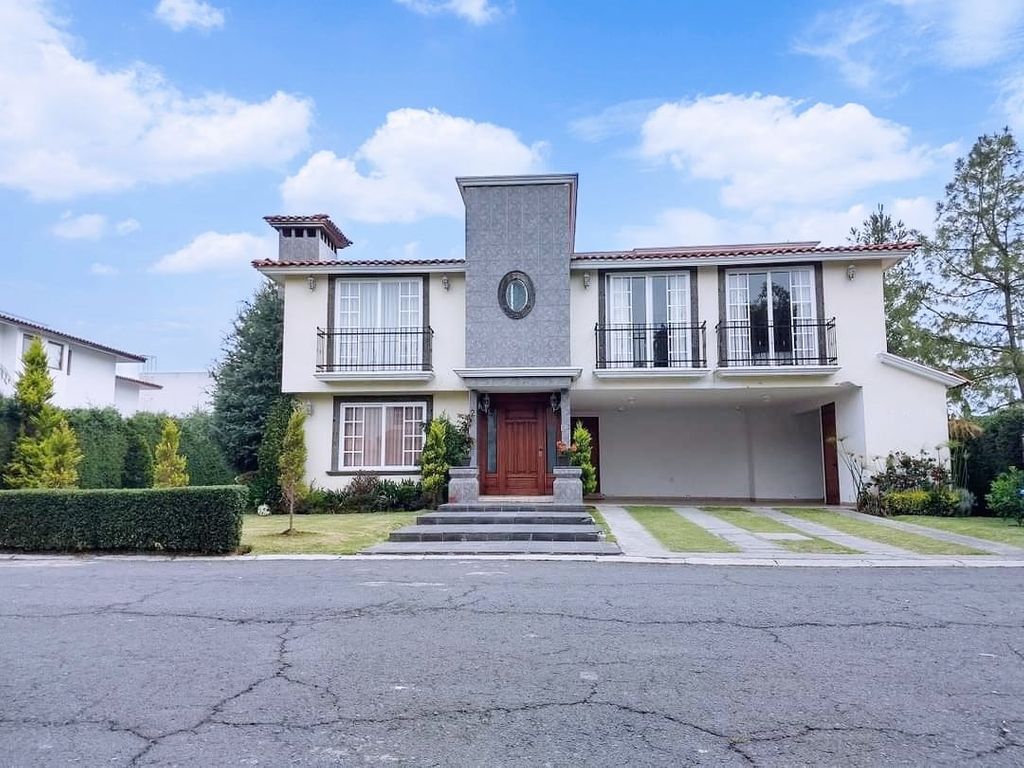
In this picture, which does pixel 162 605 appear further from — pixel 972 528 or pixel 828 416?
pixel 828 416

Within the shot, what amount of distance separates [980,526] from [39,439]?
19.9 meters

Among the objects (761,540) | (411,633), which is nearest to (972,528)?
(761,540)

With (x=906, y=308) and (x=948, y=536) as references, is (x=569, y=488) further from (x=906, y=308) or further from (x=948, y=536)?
(x=906, y=308)

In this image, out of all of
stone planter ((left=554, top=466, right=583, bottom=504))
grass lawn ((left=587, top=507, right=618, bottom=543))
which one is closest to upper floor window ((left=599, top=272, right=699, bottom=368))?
stone planter ((left=554, top=466, right=583, bottom=504))

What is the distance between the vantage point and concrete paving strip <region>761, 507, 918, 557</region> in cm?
1032

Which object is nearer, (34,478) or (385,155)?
(34,478)

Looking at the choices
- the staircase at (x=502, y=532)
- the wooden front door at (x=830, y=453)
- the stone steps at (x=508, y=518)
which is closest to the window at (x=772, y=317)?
the wooden front door at (x=830, y=453)

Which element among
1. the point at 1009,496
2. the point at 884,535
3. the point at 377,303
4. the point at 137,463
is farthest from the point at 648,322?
the point at 137,463

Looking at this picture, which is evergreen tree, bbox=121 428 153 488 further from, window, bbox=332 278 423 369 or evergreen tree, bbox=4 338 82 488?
window, bbox=332 278 423 369

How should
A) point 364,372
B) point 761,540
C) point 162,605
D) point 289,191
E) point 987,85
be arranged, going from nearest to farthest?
1. point 162,605
2. point 761,540
3. point 987,85
4. point 364,372
5. point 289,191

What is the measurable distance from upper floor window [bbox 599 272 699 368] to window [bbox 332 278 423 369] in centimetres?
469

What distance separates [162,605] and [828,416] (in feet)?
56.1

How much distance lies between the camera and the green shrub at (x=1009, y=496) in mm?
13164

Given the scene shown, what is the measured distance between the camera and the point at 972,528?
12.7 meters
